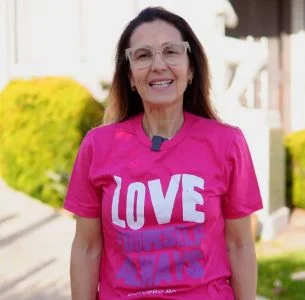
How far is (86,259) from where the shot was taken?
2.31 metres

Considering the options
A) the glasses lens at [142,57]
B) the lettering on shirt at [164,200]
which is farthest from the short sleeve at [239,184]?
the glasses lens at [142,57]

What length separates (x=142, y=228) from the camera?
210 centimetres

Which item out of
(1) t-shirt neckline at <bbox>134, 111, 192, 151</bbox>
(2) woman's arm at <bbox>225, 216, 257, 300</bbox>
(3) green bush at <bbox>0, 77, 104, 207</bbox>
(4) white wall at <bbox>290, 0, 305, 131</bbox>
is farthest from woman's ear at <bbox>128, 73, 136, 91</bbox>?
(4) white wall at <bbox>290, 0, 305, 131</bbox>

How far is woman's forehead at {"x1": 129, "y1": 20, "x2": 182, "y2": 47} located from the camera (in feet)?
7.31

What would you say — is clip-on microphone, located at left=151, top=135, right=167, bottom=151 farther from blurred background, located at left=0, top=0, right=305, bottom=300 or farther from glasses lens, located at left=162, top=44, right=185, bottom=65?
blurred background, located at left=0, top=0, right=305, bottom=300

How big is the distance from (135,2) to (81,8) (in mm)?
632

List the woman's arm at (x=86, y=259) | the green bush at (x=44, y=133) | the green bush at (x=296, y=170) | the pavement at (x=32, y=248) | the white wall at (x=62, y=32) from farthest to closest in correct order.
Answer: the white wall at (x=62, y=32)
the green bush at (x=296, y=170)
the green bush at (x=44, y=133)
the pavement at (x=32, y=248)
the woman's arm at (x=86, y=259)

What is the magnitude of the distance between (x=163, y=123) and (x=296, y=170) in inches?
254

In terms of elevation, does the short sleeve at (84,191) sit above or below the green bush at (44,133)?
above

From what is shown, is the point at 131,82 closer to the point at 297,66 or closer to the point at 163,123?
the point at 163,123

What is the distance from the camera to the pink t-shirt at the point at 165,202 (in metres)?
2.08

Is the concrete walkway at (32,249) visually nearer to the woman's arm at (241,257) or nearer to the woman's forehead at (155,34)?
the woman's arm at (241,257)

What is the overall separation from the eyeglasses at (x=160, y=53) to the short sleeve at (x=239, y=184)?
284 mm

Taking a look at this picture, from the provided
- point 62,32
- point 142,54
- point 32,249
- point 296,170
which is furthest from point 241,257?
point 62,32
